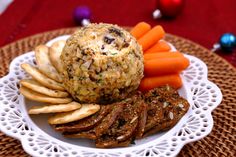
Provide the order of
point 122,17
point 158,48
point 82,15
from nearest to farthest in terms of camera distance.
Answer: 1. point 158,48
2. point 82,15
3. point 122,17

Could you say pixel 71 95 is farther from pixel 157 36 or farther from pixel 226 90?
pixel 226 90

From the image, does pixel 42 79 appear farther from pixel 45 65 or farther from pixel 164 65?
pixel 164 65

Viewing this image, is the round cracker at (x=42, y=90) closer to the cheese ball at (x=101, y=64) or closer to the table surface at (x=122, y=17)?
the cheese ball at (x=101, y=64)

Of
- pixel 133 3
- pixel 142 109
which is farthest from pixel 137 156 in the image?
pixel 133 3

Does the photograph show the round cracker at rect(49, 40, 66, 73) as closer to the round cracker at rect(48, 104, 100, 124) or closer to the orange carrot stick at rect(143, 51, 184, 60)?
the round cracker at rect(48, 104, 100, 124)

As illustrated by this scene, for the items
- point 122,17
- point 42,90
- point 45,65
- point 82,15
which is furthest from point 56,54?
point 122,17

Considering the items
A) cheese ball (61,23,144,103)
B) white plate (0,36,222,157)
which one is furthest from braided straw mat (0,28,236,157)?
cheese ball (61,23,144,103)
